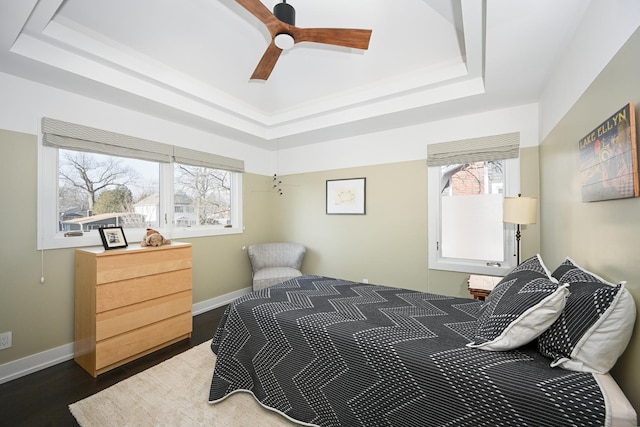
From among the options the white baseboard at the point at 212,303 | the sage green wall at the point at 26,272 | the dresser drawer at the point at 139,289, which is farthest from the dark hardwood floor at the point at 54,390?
the white baseboard at the point at 212,303

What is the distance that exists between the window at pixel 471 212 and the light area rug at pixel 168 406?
256cm

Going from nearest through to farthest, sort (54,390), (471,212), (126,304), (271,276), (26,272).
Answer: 1. (54,390)
2. (26,272)
3. (126,304)
4. (471,212)
5. (271,276)

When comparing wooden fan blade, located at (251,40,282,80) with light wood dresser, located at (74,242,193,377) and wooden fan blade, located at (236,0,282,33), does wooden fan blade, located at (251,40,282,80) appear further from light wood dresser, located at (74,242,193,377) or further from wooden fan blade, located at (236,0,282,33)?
light wood dresser, located at (74,242,193,377)

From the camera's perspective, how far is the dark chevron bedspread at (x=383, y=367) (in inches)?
41.2

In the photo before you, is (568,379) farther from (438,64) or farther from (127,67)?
(127,67)

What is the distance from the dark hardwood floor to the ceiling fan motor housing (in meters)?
2.91

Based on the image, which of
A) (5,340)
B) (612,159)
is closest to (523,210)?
(612,159)

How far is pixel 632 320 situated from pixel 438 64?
8.15 ft

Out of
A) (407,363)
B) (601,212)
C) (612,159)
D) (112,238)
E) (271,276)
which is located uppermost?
(612,159)

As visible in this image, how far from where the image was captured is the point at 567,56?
1945 mm

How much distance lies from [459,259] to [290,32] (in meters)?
2.99

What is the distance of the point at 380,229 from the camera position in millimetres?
3740

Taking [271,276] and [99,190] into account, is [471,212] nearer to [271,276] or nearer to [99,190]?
[271,276]

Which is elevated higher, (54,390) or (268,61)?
(268,61)
